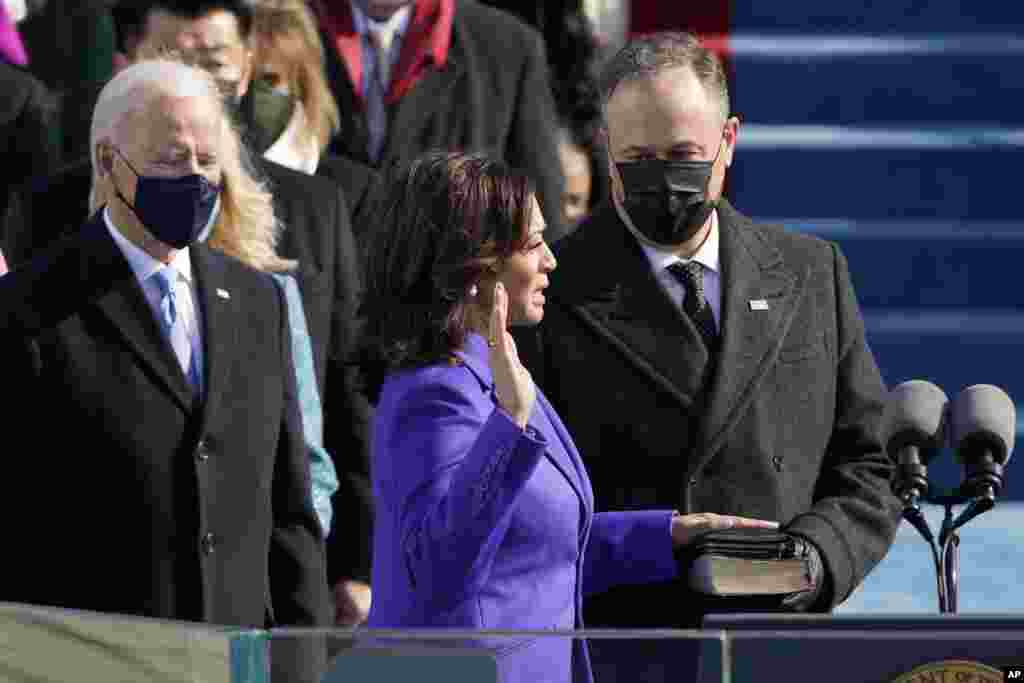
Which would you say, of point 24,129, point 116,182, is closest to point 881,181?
point 24,129

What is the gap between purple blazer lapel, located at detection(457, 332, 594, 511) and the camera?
13.1 ft

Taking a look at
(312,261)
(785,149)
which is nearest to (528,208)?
(312,261)

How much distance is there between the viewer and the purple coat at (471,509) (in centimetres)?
376

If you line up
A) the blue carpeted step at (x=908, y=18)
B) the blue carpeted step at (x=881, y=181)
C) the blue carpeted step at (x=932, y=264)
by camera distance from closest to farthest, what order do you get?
the blue carpeted step at (x=932, y=264) < the blue carpeted step at (x=881, y=181) < the blue carpeted step at (x=908, y=18)

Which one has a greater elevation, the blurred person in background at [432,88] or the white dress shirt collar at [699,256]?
the blurred person in background at [432,88]

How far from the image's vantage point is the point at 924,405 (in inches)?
151

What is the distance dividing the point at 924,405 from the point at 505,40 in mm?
3393

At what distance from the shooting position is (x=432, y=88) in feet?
22.6

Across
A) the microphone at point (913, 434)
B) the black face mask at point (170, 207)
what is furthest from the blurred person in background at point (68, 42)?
the microphone at point (913, 434)

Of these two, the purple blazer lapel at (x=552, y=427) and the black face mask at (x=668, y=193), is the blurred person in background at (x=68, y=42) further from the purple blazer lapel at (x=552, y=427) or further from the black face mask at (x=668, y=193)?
the purple blazer lapel at (x=552, y=427)

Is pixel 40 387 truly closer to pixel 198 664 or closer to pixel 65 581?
pixel 65 581

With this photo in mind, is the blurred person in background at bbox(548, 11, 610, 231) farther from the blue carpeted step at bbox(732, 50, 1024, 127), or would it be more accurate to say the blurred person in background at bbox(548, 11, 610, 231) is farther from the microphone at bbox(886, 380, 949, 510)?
the microphone at bbox(886, 380, 949, 510)

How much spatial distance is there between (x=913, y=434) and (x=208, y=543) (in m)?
1.44

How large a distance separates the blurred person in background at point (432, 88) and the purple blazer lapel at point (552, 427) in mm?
2698
